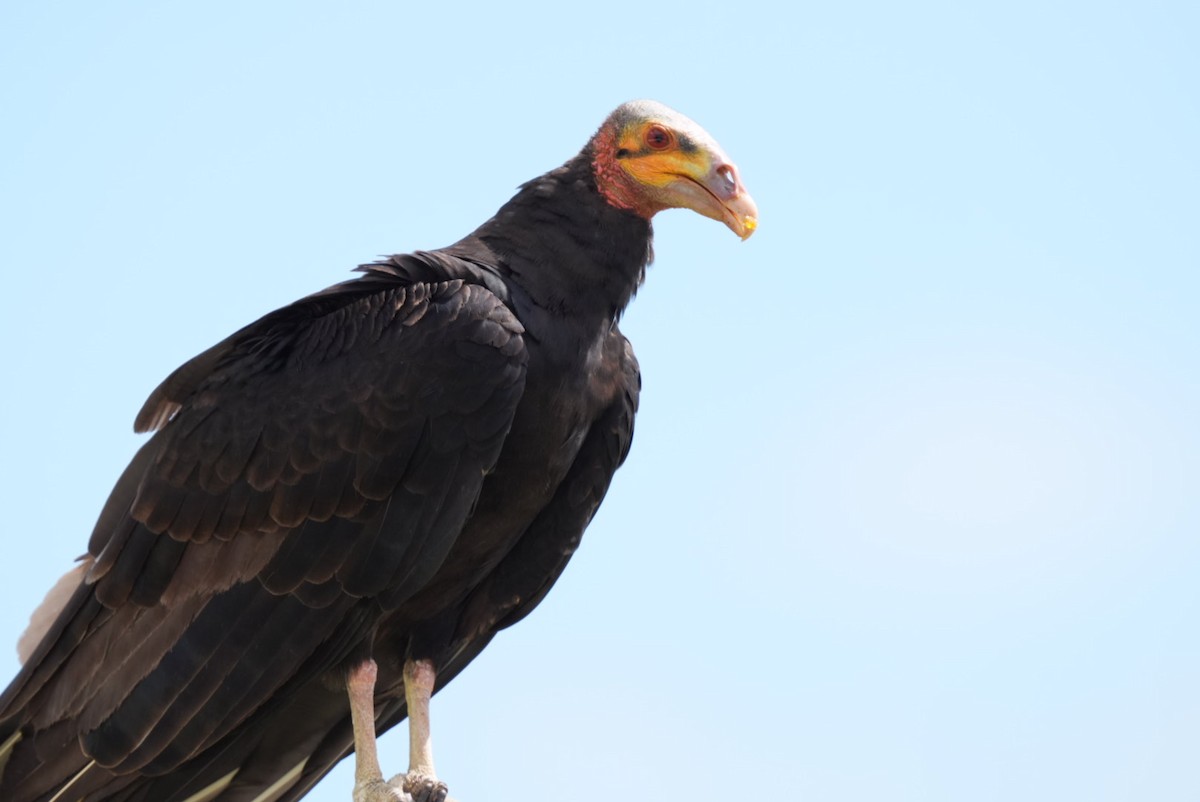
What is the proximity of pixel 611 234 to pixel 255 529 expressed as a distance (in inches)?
76.8

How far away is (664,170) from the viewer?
25.7 feet

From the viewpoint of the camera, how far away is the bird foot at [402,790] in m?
7.29

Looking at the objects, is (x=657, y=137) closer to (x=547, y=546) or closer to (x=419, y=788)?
A: (x=547, y=546)

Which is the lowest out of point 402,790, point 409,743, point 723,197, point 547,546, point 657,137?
point 402,790

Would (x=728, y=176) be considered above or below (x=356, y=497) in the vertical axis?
above

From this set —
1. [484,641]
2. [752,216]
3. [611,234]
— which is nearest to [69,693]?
[484,641]

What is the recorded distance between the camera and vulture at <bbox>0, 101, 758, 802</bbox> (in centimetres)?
708

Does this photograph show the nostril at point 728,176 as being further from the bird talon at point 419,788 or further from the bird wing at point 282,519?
the bird talon at point 419,788

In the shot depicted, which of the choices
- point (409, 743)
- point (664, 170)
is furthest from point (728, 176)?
point (409, 743)

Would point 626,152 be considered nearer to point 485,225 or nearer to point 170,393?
point 485,225

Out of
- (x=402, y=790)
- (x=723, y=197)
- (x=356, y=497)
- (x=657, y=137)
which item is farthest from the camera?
(x=657, y=137)

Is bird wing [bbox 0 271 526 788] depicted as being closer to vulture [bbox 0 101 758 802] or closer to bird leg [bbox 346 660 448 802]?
vulture [bbox 0 101 758 802]

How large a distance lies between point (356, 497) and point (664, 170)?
2.00 meters

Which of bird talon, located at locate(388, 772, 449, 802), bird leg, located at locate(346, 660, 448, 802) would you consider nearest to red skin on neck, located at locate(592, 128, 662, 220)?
bird leg, located at locate(346, 660, 448, 802)
